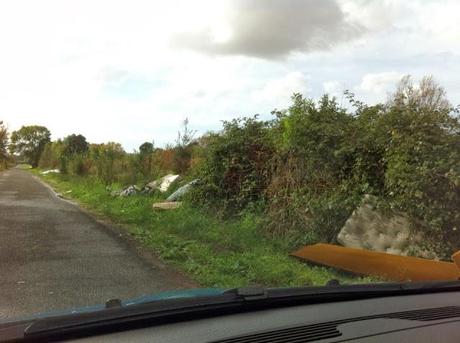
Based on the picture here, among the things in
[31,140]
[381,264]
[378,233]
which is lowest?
[381,264]

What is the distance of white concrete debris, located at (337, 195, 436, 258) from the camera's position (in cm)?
819

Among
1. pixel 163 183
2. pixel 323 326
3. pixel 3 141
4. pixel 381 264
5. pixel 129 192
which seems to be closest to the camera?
pixel 323 326

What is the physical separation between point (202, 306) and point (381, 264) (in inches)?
197

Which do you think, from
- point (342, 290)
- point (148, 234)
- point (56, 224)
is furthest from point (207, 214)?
point (342, 290)

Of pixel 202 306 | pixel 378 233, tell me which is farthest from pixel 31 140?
pixel 202 306

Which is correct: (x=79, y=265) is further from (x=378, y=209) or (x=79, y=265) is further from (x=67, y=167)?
(x=67, y=167)

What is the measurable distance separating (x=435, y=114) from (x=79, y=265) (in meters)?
6.04

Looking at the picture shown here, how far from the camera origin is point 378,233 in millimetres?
8586

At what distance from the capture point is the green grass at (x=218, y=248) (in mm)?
7473

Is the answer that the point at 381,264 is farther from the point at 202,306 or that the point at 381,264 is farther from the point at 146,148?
the point at 146,148

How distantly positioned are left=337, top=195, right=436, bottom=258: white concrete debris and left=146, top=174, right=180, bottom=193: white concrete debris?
9326 mm

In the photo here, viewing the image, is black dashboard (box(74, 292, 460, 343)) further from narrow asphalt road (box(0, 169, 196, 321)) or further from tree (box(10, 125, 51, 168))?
tree (box(10, 125, 51, 168))

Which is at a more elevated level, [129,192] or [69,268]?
[129,192]

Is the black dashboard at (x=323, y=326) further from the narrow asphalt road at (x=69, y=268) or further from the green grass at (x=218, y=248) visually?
the green grass at (x=218, y=248)
